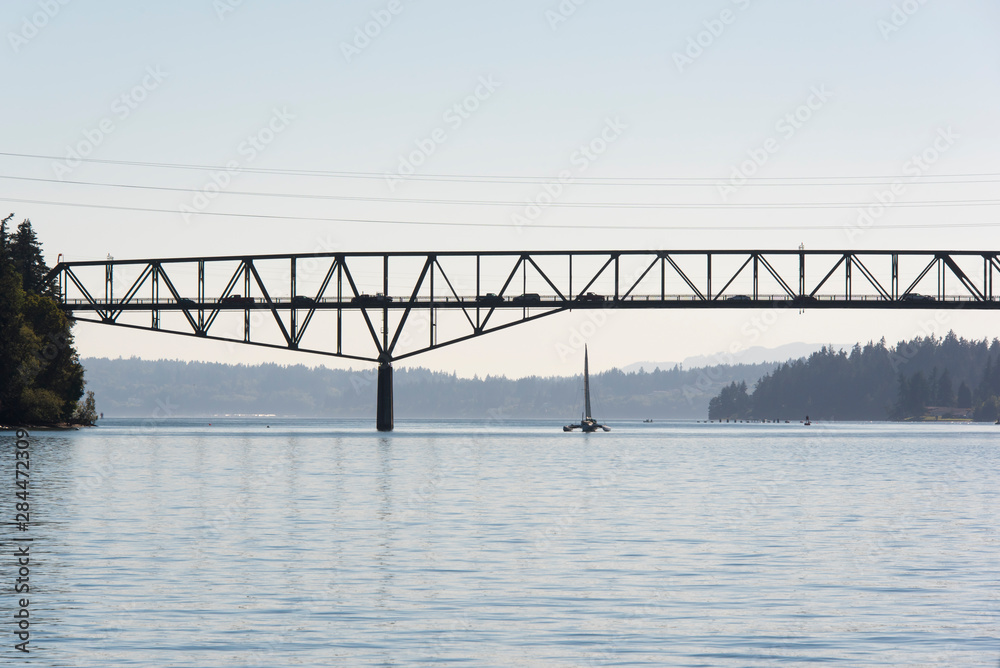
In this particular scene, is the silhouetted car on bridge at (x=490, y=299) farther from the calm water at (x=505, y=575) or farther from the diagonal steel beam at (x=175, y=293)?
the calm water at (x=505, y=575)

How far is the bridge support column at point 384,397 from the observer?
117 m

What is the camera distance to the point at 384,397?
12794 centimetres

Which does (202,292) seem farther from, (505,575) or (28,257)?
(505,575)

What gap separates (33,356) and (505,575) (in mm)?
91334

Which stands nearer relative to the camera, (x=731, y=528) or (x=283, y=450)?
(x=731, y=528)

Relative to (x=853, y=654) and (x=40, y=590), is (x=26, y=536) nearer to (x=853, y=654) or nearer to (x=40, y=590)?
(x=40, y=590)

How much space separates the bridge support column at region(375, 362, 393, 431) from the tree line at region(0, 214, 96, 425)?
105 ft

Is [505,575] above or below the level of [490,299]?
below

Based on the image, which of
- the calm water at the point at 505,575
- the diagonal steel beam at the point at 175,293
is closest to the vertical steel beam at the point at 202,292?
the diagonal steel beam at the point at 175,293

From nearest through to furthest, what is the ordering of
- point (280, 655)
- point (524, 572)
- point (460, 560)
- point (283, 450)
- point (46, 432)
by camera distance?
point (280, 655), point (524, 572), point (460, 560), point (283, 450), point (46, 432)

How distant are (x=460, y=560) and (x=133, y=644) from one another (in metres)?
10.2

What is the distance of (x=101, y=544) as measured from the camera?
27953mm

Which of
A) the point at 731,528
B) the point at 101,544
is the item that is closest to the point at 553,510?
the point at 731,528

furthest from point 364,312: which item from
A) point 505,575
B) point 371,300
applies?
point 505,575
